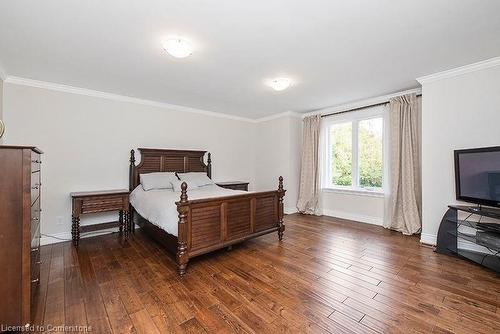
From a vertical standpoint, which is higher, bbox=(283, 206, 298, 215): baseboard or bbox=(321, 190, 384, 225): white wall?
bbox=(321, 190, 384, 225): white wall

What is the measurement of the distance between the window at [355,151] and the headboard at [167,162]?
2.78 m

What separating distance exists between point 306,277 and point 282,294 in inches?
16.5

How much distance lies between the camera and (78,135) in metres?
3.55

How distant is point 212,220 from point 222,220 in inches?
5.7

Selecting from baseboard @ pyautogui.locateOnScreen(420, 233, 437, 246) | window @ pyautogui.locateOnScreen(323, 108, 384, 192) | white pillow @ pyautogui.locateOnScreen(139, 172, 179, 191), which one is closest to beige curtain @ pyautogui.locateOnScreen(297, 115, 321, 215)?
window @ pyautogui.locateOnScreen(323, 108, 384, 192)

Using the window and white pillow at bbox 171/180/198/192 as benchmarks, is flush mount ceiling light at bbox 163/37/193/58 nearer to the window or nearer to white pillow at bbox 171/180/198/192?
white pillow at bbox 171/180/198/192

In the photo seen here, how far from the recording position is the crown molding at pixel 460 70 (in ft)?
8.78

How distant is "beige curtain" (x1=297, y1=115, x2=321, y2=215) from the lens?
5.01m

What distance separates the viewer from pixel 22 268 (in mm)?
1489

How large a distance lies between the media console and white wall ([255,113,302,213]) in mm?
2840

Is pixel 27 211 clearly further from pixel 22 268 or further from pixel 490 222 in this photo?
pixel 490 222

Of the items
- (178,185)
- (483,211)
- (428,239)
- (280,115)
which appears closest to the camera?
(483,211)

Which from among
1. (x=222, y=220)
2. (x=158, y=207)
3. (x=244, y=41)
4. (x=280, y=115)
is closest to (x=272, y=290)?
(x=222, y=220)

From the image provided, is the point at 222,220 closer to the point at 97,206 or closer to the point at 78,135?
the point at 97,206
